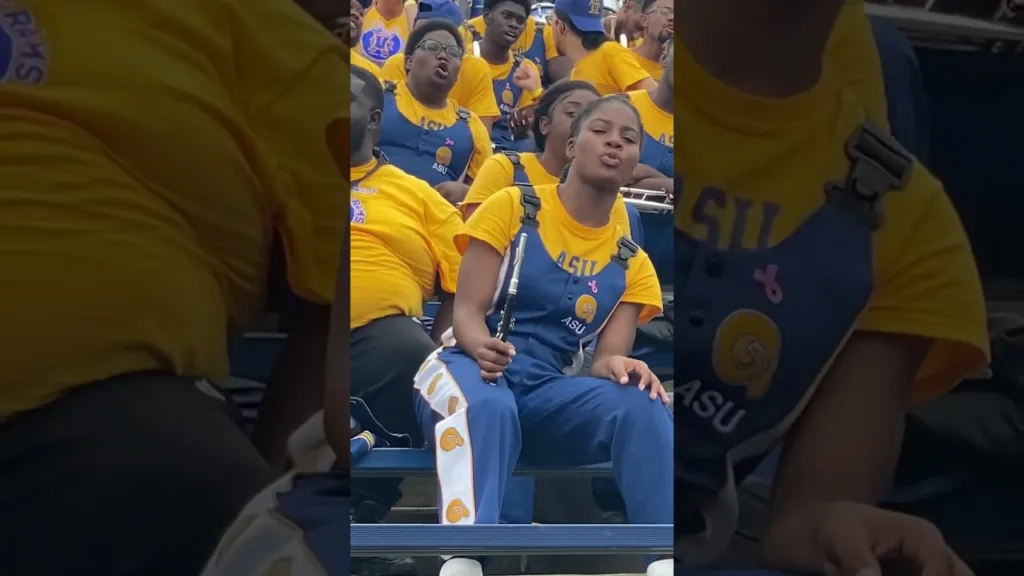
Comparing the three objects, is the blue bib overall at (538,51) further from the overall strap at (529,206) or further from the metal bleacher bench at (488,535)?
the metal bleacher bench at (488,535)

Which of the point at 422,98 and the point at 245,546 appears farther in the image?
Answer: the point at 422,98

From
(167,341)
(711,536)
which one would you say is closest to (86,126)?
(167,341)

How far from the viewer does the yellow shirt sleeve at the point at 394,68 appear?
53.4 inches

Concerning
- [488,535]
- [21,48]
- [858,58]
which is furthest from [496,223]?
[21,48]

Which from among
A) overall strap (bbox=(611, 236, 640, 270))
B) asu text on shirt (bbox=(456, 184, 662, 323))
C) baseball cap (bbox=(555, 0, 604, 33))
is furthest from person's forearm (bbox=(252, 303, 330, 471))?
baseball cap (bbox=(555, 0, 604, 33))

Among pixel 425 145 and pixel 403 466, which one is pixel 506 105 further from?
pixel 403 466

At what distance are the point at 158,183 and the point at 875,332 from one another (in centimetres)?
84

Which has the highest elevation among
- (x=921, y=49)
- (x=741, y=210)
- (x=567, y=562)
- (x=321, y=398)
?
(x=921, y=49)

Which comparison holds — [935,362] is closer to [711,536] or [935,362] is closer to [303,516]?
[711,536]

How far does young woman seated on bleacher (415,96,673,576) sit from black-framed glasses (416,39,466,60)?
0.25 meters

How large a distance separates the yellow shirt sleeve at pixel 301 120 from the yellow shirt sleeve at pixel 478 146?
0.48 metres

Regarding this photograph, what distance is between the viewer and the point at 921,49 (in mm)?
979

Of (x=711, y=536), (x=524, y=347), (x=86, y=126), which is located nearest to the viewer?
(x=86, y=126)

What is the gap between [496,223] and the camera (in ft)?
4.40
